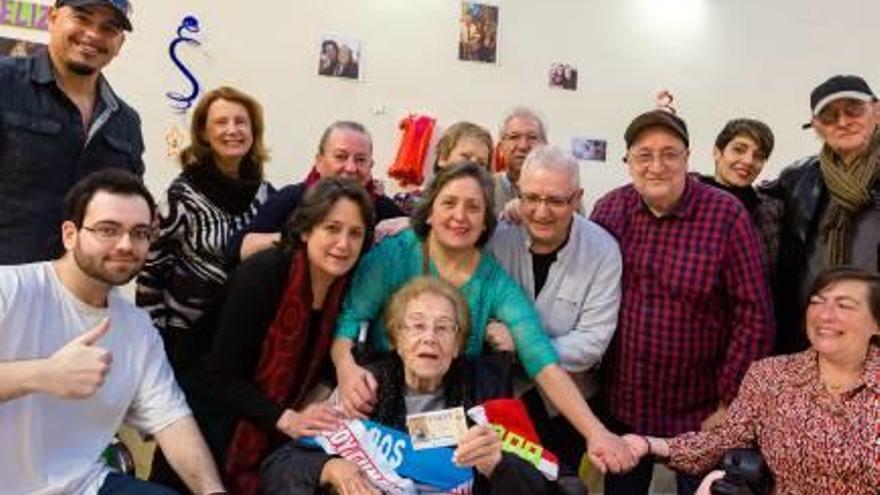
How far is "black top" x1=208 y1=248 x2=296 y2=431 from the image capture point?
210cm

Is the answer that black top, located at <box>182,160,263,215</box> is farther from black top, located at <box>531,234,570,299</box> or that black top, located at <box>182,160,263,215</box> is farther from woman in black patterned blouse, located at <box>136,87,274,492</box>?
black top, located at <box>531,234,570,299</box>

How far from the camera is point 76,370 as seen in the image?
1.63 meters

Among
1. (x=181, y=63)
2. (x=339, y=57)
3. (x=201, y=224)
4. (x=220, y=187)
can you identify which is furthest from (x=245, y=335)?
(x=339, y=57)

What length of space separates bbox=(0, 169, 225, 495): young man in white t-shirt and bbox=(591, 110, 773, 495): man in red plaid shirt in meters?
1.27

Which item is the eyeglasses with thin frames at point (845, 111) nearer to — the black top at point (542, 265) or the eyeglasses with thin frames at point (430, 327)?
the black top at point (542, 265)

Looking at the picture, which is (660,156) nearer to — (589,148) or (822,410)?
(822,410)

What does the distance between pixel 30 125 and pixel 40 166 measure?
12cm

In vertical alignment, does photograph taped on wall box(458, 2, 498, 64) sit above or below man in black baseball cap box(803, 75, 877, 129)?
above

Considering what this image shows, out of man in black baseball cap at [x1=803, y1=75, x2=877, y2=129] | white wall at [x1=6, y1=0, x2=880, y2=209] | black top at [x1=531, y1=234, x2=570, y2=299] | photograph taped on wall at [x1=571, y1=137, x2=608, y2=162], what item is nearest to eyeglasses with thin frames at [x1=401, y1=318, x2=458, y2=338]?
black top at [x1=531, y1=234, x2=570, y2=299]

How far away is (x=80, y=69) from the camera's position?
231cm

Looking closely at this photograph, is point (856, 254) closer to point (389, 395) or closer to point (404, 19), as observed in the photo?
point (389, 395)

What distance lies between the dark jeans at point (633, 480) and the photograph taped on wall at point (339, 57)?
2.47 meters

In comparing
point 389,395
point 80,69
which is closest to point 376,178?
point 80,69

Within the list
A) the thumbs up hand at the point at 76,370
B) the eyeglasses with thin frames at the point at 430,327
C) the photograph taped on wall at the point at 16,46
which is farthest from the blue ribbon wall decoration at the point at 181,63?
the thumbs up hand at the point at 76,370
